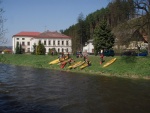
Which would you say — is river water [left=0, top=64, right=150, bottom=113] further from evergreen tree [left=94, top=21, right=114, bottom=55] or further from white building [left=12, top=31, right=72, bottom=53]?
white building [left=12, top=31, right=72, bottom=53]

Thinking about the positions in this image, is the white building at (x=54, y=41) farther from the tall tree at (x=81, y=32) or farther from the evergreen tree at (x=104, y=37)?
the evergreen tree at (x=104, y=37)

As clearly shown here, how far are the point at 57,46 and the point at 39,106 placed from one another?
287 feet

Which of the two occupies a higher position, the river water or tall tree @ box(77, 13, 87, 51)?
tall tree @ box(77, 13, 87, 51)

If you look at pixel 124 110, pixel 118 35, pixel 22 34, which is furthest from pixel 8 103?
pixel 22 34

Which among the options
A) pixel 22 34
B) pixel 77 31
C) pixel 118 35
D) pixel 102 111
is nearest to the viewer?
pixel 102 111

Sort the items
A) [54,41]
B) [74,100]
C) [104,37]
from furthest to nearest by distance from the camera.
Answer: [54,41], [104,37], [74,100]

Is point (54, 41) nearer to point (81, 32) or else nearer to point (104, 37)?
point (81, 32)

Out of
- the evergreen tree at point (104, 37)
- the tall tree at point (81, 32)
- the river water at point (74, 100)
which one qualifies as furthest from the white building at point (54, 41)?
the river water at point (74, 100)

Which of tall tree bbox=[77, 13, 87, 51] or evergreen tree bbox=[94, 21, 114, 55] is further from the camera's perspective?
tall tree bbox=[77, 13, 87, 51]

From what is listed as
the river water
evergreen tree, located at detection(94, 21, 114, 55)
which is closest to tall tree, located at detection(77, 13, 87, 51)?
evergreen tree, located at detection(94, 21, 114, 55)

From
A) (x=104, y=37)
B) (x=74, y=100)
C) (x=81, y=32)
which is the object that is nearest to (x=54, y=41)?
(x=81, y=32)

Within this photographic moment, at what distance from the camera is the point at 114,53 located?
54656 mm

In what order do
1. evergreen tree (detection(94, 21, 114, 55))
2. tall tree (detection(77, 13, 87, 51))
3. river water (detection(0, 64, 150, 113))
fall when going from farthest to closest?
tall tree (detection(77, 13, 87, 51)) → evergreen tree (detection(94, 21, 114, 55)) → river water (detection(0, 64, 150, 113))

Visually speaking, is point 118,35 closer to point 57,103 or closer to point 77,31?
point 57,103
